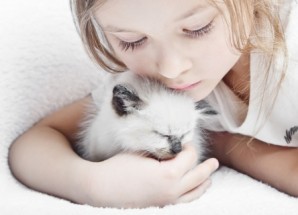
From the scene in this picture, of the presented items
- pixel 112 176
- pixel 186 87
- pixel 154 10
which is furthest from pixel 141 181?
pixel 154 10

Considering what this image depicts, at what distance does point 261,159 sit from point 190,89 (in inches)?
8.8

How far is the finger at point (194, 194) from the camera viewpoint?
3.38ft

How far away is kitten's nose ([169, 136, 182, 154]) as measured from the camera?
103 cm

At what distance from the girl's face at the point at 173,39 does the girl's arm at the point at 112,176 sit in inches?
5.7

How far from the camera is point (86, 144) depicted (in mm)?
1246

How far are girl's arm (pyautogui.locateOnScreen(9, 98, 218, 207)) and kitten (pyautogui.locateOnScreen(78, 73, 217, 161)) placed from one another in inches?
1.0

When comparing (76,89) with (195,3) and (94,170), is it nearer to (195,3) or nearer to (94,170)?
(94,170)

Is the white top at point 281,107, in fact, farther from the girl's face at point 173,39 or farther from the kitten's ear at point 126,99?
the kitten's ear at point 126,99

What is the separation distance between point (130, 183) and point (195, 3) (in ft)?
1.04

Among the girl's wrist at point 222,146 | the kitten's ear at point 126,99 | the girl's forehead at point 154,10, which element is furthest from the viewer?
the girl's wrist at point 222,146

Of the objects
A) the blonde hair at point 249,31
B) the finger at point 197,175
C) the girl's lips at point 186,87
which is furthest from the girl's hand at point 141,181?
the blonde hair at point 249,31

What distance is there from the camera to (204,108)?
1125 millimetres

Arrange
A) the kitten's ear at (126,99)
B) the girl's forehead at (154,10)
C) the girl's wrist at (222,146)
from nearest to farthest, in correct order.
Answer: the girl's forehead at (154,10), the kitten's ear at (126,99), the girl's wrist at (222,146)

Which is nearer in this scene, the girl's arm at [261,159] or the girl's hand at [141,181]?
the girl's hand at [141,181]
